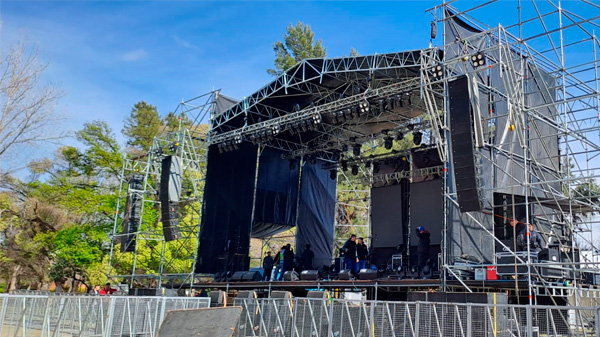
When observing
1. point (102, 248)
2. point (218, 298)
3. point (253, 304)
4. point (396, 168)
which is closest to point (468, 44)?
point (396, 168)

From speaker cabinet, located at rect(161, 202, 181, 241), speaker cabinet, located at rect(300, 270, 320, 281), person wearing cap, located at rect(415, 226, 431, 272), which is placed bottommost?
speaker cabinet, located at rect(300, 270, 320, 281)

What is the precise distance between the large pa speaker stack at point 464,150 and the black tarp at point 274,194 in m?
10.4

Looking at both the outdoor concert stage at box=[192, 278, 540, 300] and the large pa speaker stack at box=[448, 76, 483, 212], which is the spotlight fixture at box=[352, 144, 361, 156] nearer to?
the outdoor concert stage at box=[192, 278, 540, 300]

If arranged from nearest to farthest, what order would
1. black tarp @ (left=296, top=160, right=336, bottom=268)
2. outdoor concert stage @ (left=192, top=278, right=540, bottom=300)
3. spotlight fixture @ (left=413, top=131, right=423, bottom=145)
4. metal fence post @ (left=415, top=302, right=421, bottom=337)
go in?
metal fence post @ (left=415, top=302, right=421, bottom=337), outdoor concert stage @ (left=192, top=278, right=540, bottom=300), spotlight fixture @ (left=413, top=131, right=423, bottom=145), black tarp @ (left=296, top=160, right=336, bottom=268)

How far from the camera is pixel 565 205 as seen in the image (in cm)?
1361

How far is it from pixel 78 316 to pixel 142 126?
36710 millimetres

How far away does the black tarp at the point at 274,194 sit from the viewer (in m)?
21.4

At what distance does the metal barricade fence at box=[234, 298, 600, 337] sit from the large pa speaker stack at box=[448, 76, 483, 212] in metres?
3.56

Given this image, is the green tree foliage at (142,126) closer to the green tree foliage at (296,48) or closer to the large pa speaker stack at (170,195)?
the green tree foliage at (296,48)

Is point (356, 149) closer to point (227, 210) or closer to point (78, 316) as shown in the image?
point (227, 210)

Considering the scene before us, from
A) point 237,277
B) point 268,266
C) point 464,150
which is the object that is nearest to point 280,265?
point 268,266

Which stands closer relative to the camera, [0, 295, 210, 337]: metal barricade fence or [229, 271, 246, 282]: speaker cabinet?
[0, 295, 210, 337]: metal barricade fence

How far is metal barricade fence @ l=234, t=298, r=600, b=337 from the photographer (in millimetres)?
7637

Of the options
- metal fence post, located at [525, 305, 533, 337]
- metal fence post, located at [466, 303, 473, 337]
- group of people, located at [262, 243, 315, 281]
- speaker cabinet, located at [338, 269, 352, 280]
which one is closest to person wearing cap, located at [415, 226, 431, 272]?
speaker cabinet, located at [338, 269, 352, 280]
